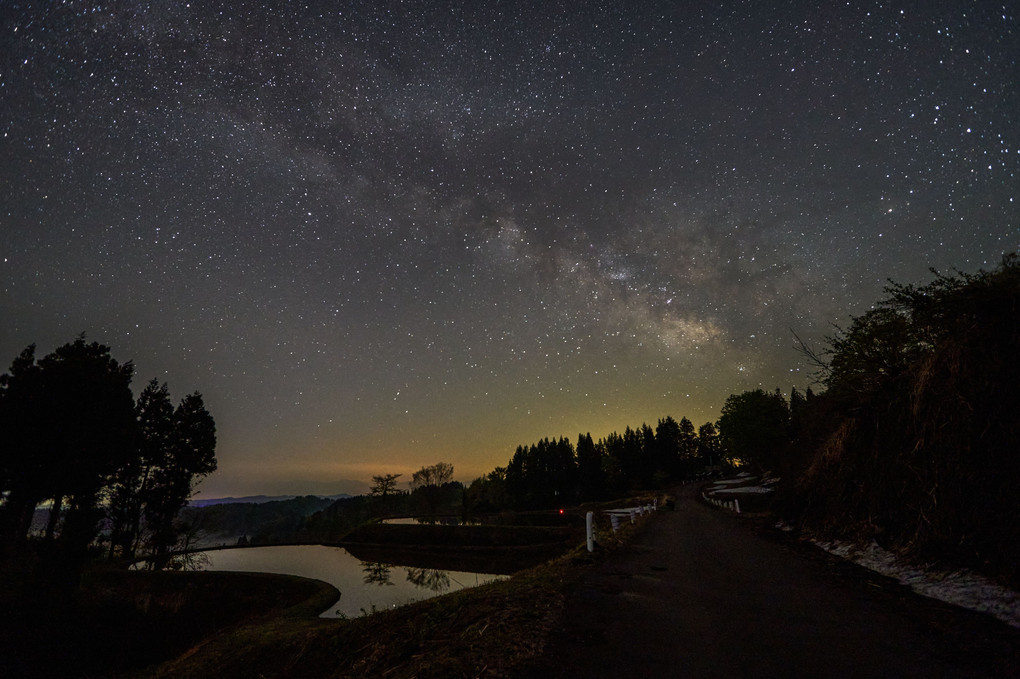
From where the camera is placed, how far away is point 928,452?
7680 mm

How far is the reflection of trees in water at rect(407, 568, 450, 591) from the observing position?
79.7 ft

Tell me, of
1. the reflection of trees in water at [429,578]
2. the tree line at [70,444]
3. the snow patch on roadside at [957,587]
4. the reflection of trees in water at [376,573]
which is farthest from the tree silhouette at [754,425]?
the tree line at [70,444]

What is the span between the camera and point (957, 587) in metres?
5.89

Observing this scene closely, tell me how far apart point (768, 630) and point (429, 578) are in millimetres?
27511

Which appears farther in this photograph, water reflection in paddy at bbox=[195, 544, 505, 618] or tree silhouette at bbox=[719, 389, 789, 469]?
tree silhouette at bbox=[719, 389, 789, 469]

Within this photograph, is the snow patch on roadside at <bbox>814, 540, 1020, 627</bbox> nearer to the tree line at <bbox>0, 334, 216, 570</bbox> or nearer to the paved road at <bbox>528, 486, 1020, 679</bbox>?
the paved road at <bbox>528, 486, 1020, 679</bbox>

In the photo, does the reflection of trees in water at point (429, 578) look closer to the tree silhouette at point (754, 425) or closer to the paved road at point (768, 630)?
the paved road at point (768, 630)

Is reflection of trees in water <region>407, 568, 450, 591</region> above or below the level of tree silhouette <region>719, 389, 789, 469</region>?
below

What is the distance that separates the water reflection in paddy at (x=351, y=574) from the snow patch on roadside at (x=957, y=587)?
11.4 meters

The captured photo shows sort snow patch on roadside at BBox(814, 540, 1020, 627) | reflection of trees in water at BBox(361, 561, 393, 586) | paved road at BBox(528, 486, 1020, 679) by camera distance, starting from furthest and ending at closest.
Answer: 1. reflection of trees in water at BBox(361, 561, 393, 586)
2. snow patch on roadside at BBox(814, 540, 1020, 627)
3. paved road at BBox(528, 486, 1020, 679)

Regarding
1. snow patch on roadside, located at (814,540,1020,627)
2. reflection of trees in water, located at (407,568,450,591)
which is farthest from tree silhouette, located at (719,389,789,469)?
snow patch on roadside, located at (814,540,1020,627)

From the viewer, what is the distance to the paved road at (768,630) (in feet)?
12.6

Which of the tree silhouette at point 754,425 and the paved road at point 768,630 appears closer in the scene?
the paved road at point 768,630

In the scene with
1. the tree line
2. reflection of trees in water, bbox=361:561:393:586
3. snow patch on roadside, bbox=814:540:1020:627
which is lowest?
reflection of trees in water, bbox=361:561:393:586
